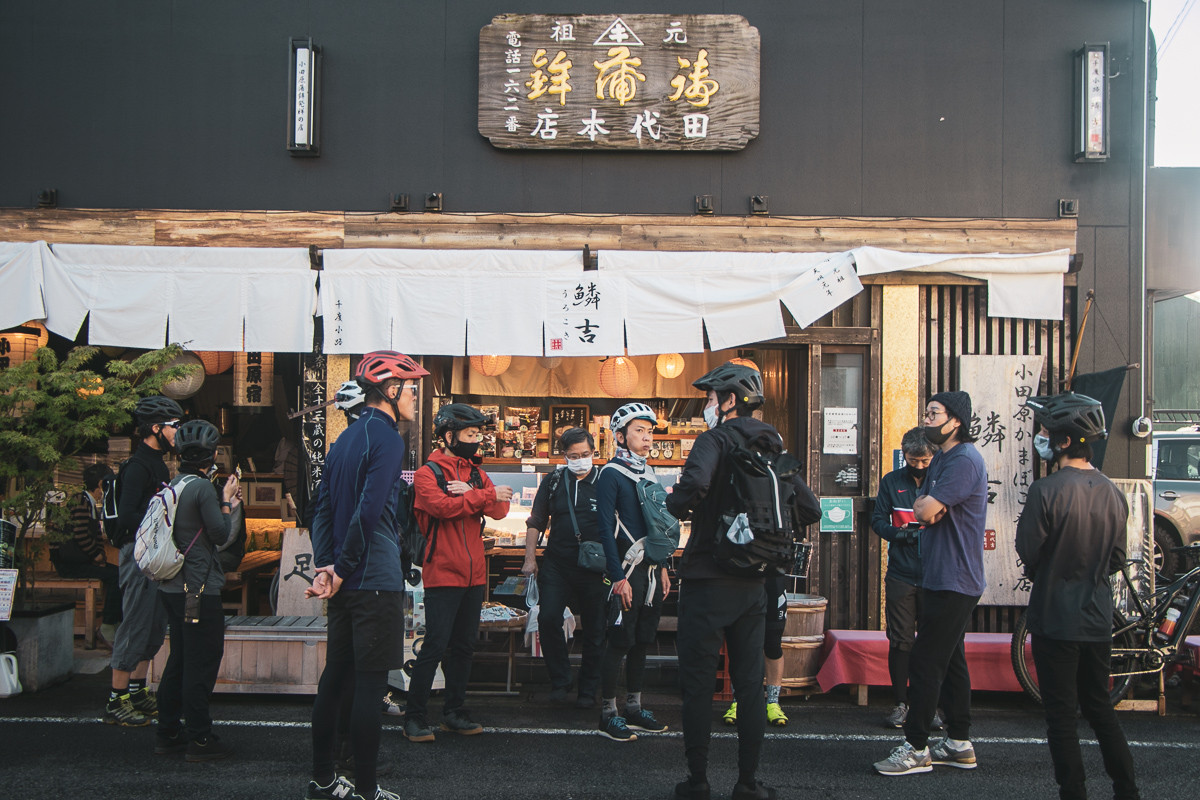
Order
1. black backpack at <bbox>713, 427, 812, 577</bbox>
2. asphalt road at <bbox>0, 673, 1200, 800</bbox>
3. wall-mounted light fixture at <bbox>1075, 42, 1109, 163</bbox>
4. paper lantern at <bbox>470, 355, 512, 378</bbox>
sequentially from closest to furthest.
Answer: black backpack at <bbox>713, 427, 812, 577</bbox>
asphalt road at <bbox>0, 673, 1200, 800</bbox>
wall-mounted light fixture at <bbox>1075, 42, 1109, 163</bbox>
paper lantern at <bbox>470, 355, 512, 378</bbox>

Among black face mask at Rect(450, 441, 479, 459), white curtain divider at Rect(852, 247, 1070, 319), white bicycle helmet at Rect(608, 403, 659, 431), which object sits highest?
white curtain divider at Rect(852, 247, 1070, 319)

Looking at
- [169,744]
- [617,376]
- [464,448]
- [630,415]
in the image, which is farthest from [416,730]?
[617,376]

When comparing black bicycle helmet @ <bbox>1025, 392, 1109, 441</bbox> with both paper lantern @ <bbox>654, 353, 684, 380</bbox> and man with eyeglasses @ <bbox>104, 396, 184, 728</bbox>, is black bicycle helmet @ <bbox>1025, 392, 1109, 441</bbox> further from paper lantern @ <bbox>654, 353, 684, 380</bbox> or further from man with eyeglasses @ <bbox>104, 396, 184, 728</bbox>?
paper lantern @ <bbox>654, 353, 684, 380</bbox>

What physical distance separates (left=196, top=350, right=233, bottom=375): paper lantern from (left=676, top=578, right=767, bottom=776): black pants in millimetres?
7191

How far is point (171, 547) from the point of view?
5.30m

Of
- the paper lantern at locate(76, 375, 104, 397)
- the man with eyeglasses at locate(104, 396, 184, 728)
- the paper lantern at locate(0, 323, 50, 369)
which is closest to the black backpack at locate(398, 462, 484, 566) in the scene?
the man with eyeglasses at locate(104, 396, 184, 728)

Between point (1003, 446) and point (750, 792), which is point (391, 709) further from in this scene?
point (1003, 446)

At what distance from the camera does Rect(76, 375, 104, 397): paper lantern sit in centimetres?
697

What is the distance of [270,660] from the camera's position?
679 cm

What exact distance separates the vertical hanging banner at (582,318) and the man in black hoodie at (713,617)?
3.12 m

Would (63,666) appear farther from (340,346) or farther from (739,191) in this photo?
(739,191)

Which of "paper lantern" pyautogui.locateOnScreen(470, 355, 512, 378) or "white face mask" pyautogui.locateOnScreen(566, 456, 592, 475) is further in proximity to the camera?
"paper lantern" pyautogui.locateOnScreen(470, 355, 512, 378)

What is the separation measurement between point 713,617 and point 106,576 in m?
5.82

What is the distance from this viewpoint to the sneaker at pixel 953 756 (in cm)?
543
